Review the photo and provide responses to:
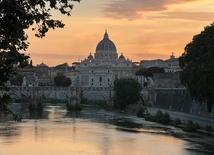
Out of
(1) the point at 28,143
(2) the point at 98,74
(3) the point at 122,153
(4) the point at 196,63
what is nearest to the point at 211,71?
(4) the point at 196,63

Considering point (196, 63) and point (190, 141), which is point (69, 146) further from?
point (196, 63)

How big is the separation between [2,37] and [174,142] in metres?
15.0

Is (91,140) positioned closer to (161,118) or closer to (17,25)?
(161,118)

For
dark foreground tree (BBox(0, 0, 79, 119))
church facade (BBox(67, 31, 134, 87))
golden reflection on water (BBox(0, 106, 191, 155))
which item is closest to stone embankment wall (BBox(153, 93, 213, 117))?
golden reflection on water (BBox(0, 106, 191, 155))

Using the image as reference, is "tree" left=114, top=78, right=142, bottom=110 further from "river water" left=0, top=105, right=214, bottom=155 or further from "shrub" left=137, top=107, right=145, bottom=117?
"river water" left=0, top=105, right=214, bottom=155

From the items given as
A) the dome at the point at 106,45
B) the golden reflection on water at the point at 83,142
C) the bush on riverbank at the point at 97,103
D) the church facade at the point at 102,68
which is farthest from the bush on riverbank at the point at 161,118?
the dome at the point at 106,45

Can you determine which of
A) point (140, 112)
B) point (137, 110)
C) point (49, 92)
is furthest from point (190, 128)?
point (49, 92)

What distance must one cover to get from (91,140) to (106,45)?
84527mm

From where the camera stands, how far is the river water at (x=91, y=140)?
781 inches

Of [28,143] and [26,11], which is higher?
[26,11]

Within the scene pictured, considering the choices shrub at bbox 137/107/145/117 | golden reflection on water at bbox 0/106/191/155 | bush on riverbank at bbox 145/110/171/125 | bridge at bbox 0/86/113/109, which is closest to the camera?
golden reflection on water at bbox 0/106/191/155

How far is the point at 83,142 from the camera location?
74.2 ft

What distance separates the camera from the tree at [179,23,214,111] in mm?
24688

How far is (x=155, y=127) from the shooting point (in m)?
30.4
